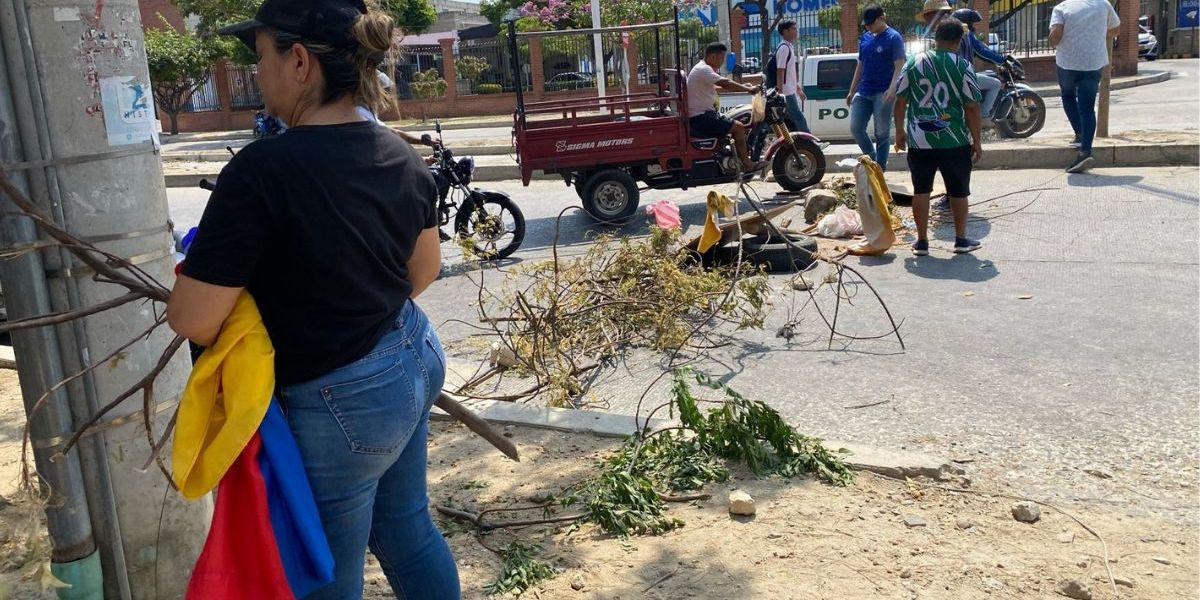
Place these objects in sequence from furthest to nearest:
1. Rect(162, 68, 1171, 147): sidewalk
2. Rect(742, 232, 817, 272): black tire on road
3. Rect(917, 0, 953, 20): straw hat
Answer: Rect(162, 68, 1171, 147): sidewalk < Rect(917, 0, 953, 20): straw hat < Rect(742, 232, 817, 272): black tire on road

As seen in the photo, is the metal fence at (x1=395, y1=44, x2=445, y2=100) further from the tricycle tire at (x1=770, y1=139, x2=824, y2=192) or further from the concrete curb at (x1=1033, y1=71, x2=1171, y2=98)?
the tricycle tire at (x1=770, y1=139, x2=824, y2=192)

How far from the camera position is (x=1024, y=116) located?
45.8 ft

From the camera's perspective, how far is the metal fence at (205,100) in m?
36.5

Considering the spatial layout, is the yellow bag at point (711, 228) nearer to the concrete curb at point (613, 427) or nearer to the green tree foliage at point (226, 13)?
the concrete curb at point (613, 427)

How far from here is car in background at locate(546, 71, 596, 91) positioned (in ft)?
92.1

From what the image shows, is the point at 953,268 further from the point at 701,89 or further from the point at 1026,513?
the point at 1026,513

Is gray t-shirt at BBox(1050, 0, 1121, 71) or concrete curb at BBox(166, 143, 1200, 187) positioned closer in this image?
gray t-shirt at BBox(1050, 0, 1121, 71)

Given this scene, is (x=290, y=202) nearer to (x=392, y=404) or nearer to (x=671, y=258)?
(x=392, y=404)

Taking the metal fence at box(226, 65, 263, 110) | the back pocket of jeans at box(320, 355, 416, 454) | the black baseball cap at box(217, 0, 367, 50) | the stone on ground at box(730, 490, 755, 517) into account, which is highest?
the metal fence at box(226, 65, 263, 110)

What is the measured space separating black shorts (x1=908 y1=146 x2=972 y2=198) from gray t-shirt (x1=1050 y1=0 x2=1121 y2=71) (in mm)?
4040

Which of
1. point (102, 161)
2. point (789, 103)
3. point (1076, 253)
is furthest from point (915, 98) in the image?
point (102, 161)

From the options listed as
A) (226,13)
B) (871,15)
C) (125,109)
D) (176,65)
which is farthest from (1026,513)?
(226,13)

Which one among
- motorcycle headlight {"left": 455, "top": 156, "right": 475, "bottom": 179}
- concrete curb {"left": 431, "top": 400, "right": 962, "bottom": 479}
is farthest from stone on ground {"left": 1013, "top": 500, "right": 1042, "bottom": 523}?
motorcycle headlight {"left": 455, "top": 156, "right": 475, "bottom": 179}

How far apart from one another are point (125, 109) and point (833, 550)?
2.54 m
